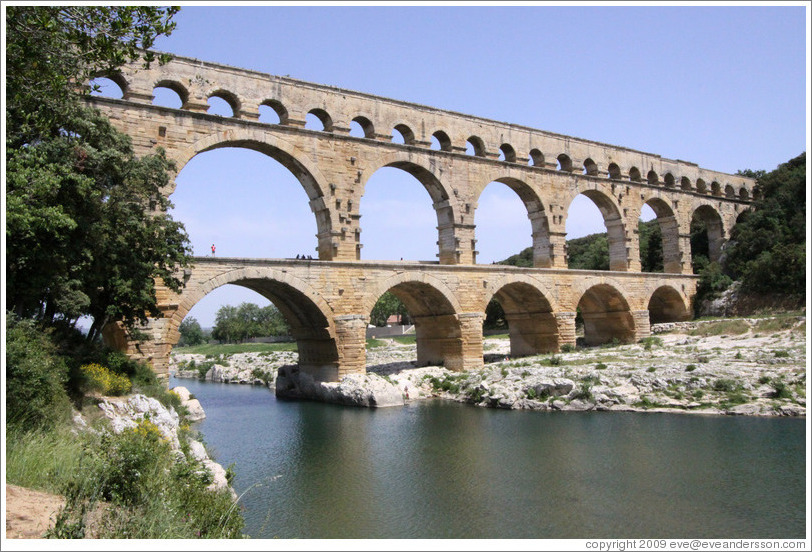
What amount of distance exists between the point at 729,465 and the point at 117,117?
16.9m

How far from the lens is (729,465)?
36.9 ft

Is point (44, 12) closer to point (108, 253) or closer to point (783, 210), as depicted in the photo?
point (108, 253)

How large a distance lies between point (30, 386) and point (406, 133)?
57.5 feet

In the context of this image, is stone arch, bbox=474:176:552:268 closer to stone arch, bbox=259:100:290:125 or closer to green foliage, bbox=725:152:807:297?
stone arch, bbox=259:100:290:125

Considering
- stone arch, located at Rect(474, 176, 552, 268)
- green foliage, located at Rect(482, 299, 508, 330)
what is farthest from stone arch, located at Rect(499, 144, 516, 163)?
green foliage, located at Rect(482, 299, 508, 330)

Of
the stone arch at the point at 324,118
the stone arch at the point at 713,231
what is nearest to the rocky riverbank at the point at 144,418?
the stone arch at the point at 324,118

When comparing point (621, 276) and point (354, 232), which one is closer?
point (354, 232)

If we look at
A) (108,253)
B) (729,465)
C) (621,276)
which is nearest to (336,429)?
(108,253)

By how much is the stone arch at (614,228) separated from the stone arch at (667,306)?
324 cm

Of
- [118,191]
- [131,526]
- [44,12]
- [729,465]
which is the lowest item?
[729,465]

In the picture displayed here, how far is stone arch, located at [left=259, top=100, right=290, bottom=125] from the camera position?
20.6 meters

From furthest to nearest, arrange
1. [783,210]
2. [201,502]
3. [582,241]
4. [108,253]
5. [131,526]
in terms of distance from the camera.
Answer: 1. [582,241]
2. [783,210]
3. [108,253]
4. [201,502]
5. [131,526]

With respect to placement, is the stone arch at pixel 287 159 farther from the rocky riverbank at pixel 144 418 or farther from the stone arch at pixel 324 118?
the rocky riverbank at pixel 144 418

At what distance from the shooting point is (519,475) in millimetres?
11156
